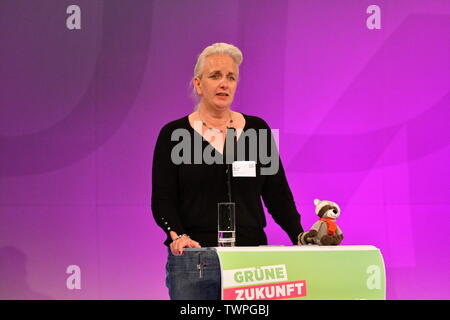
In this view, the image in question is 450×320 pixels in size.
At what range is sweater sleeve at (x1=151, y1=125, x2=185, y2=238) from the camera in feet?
8.55

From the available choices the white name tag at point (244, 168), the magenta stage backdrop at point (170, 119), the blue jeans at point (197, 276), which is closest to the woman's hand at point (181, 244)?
the blue jeans at point (197, 276)

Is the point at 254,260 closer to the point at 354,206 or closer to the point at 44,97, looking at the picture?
the point at 354,206

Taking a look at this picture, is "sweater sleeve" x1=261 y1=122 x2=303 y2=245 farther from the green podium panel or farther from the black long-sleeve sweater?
the green podium panel

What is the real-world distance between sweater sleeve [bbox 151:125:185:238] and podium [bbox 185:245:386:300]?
0.34 meters

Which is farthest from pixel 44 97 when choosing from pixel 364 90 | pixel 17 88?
pixel 364 90

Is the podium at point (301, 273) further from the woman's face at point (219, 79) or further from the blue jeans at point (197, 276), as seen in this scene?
the woman's face at point (219, 79)

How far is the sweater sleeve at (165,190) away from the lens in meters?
2.61

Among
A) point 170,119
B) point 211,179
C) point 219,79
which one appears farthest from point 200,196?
point 170,119

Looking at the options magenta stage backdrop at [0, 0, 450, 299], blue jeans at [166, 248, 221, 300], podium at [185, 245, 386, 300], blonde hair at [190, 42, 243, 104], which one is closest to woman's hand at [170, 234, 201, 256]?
blue jeans at [166, 248, 221, 300]

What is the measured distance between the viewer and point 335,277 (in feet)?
7.53

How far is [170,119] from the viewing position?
3.94 metres

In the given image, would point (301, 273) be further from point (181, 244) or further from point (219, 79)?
point (219, 79)

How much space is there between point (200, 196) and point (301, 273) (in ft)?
1.91
